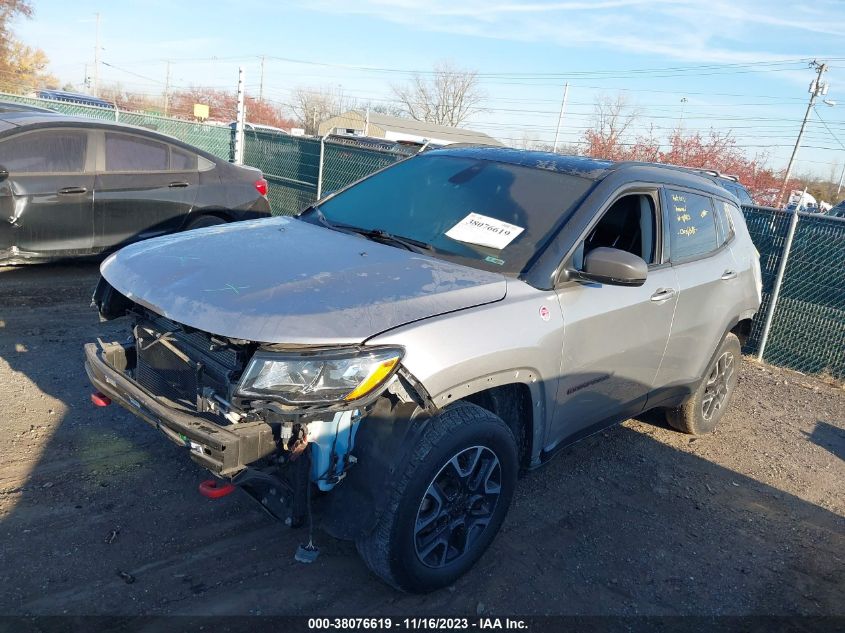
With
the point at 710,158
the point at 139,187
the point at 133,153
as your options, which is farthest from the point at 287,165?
the point at 710,158

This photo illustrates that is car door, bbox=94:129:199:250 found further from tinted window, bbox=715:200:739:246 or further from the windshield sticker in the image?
tinted window, bbox=715:200:739:246

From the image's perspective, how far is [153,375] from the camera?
10.6ft

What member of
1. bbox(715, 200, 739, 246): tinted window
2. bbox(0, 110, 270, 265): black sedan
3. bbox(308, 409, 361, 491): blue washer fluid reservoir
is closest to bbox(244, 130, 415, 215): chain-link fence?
bbox(0, 110, 270, 265): black sedan

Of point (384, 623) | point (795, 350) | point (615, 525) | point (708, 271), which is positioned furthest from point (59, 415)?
point (795, 350)

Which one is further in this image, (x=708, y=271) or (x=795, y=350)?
(x=795, y=350)

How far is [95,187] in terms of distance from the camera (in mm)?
6984

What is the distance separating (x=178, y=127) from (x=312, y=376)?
42.8 feet

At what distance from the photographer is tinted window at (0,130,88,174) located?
21.3 ft

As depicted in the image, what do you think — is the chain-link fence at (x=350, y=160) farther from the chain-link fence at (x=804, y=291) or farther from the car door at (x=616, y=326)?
the car door at (x=616, y=326)

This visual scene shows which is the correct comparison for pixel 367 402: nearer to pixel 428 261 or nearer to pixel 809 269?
pixel 428 261

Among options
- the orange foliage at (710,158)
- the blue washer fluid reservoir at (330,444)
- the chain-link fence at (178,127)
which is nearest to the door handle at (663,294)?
the blue washer fluid reservoir at (330,444)

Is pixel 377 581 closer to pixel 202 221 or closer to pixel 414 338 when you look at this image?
pixel 414 338

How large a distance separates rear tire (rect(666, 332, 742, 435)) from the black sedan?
5.46 meters

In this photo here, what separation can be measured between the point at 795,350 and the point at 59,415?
7.18 metres
